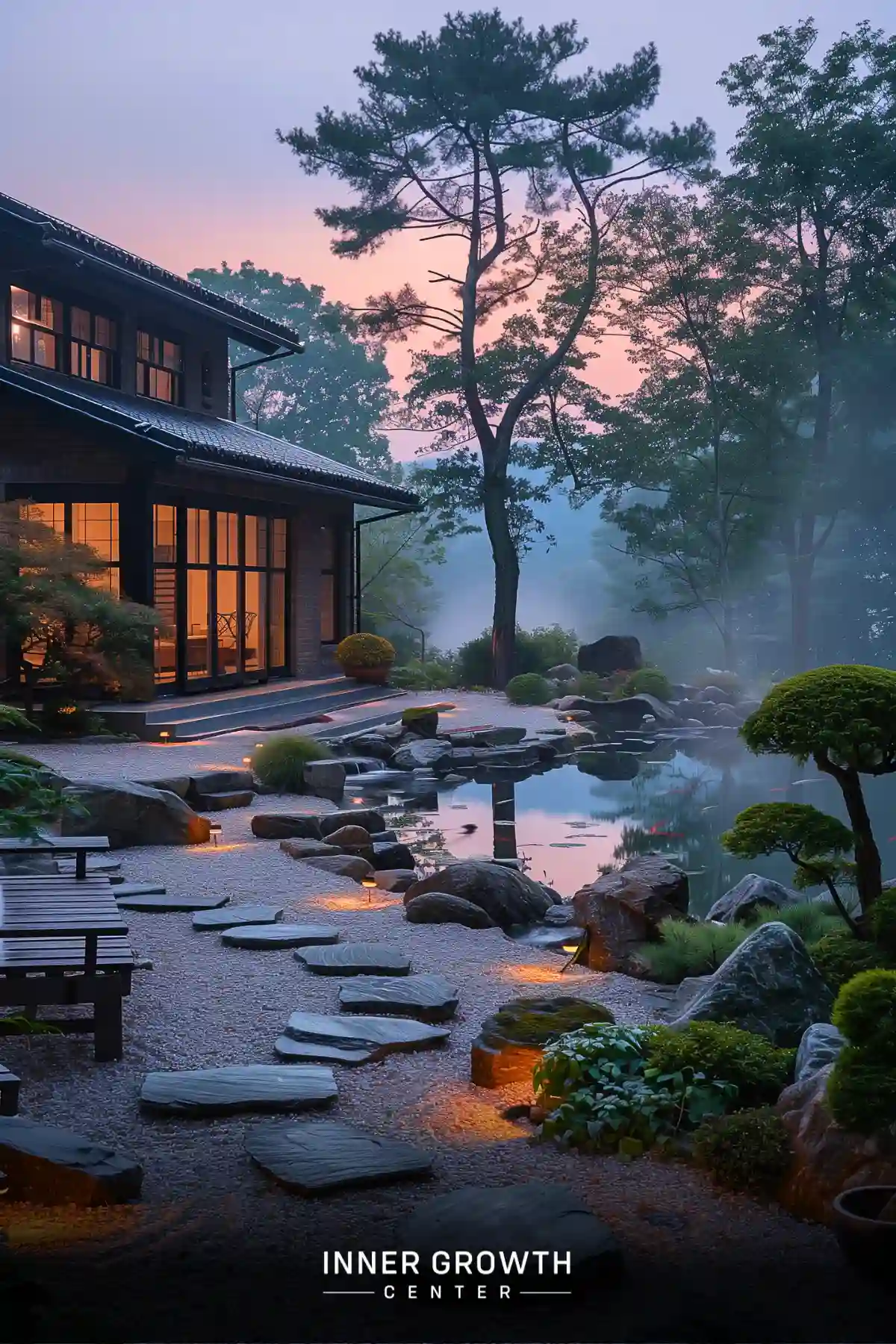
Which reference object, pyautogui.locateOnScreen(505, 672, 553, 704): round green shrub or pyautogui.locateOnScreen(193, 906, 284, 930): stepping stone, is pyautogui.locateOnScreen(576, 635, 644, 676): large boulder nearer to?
pyautogui.locateOnScreen(505, 672, 553, 704): round green shrub

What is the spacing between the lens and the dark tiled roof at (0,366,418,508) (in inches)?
581

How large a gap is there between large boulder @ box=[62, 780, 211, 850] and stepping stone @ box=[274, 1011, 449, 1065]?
13.9ft

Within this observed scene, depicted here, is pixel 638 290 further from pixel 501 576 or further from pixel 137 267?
pixel 137 267

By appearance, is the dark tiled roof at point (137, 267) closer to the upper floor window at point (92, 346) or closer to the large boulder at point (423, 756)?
the upper floor window at point (92, 346)

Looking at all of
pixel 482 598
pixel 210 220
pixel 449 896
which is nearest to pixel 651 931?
pixel 449 896

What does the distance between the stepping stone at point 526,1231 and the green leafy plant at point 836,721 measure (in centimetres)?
262

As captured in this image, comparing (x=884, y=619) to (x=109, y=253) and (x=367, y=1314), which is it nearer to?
(x=109, y=253)

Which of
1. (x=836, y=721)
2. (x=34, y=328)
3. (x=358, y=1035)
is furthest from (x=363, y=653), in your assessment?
(x=358, y=1035)

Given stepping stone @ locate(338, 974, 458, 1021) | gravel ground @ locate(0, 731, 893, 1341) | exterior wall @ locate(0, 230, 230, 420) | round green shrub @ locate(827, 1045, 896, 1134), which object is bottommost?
gravel ground @ locate(0, 731, 893, 1341)

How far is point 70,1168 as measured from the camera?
10.4ft

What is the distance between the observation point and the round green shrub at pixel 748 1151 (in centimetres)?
338

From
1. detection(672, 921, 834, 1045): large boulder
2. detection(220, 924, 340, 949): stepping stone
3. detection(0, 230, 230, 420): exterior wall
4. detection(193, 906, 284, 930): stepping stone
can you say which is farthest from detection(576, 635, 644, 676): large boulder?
detection(672, 921, 834, 1045): large boulder

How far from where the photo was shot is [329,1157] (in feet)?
11.3

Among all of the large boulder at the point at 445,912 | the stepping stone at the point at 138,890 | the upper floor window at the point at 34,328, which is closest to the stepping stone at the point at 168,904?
the stepping stone at the point at 138,890
